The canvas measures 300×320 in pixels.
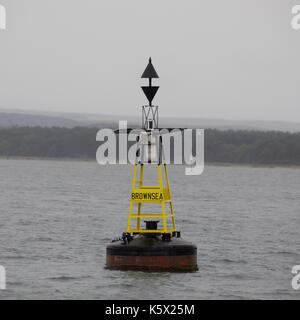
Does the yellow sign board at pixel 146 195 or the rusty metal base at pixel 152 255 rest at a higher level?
the yellow sign board at pixel 146 195

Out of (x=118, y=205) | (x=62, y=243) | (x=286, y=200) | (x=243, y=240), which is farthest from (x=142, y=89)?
(x=286, y=200)

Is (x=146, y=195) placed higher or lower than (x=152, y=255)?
higher

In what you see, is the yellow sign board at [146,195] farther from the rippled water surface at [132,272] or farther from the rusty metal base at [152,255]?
the rippled water surface at [132,272]

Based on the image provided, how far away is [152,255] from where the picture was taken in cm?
3491

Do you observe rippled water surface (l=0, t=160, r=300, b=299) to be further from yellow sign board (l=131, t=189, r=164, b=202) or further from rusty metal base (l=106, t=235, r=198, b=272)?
yellow sign board (l=131, t=189, r=164, b=202)

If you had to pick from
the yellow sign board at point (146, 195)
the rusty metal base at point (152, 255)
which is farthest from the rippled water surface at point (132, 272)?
the yellow sign board at point (146, 195)

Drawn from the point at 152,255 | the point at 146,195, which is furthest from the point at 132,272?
the point at 146,195

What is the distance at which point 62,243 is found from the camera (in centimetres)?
4556

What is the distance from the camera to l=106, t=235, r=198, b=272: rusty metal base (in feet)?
115

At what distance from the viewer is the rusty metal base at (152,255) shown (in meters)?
34.9

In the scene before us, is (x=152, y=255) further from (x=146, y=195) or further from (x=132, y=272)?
(x=146, y=195)

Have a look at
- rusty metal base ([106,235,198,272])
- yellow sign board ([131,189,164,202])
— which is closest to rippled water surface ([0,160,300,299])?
rusty metal base ([106,235,198,272])

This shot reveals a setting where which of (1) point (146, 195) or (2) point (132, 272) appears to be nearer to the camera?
(2) point (132, 272)

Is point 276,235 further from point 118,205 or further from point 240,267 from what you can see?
point 118,205
